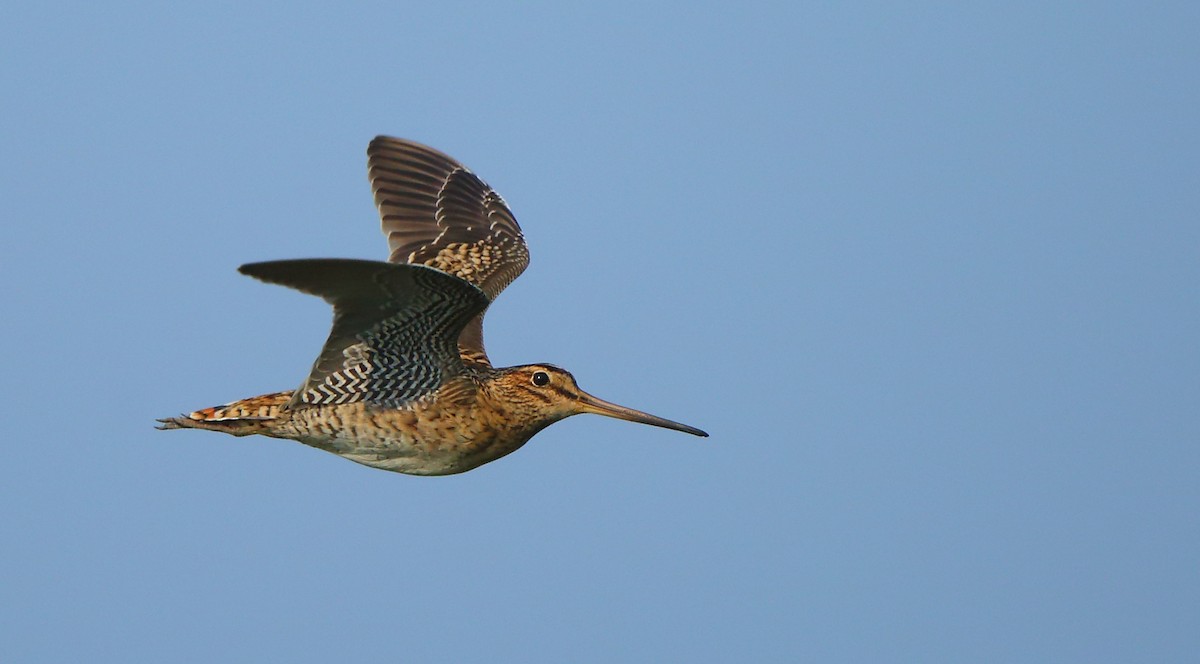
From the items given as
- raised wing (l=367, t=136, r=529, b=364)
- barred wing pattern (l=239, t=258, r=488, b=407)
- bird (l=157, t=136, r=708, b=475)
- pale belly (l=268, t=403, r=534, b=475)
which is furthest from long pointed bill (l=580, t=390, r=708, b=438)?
raised wing (l=367, t=136, r=529, b=364)

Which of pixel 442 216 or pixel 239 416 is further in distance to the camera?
pixel 442 216

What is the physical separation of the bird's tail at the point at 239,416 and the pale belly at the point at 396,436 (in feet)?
0.34

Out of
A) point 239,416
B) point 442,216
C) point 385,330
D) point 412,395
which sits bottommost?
point 239,416

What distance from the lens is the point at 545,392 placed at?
9.88 metres

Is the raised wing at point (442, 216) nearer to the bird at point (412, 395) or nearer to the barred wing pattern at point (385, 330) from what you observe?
the bird at point (412, 395)

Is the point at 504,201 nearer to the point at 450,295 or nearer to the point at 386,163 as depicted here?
the point at 386,163

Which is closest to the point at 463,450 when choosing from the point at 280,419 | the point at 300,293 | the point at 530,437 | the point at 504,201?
A: the point at 530,437

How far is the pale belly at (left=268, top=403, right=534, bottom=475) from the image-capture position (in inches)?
379

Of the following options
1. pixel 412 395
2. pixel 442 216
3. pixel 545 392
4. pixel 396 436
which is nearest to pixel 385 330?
pixel 412 395

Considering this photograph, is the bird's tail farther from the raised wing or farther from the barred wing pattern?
the raised wing

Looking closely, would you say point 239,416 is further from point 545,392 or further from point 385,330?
point 545,392

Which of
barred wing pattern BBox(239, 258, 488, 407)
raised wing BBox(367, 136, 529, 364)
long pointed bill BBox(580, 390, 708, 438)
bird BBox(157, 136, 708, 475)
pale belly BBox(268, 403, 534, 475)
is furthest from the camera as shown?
raised wing BBox(367, 136, 529, 364)

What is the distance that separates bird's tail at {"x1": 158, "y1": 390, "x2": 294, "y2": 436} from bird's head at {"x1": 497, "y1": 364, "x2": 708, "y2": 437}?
4.26ft

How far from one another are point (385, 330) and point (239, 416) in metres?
1.16
